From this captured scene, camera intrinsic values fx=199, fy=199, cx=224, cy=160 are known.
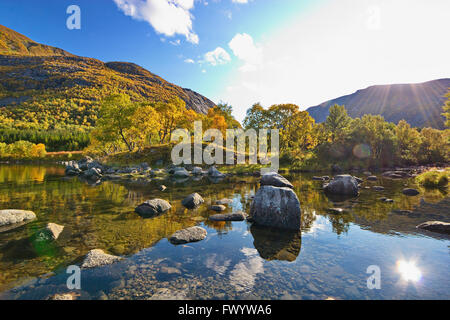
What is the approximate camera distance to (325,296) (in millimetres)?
5410

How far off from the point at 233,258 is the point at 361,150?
5314 centimetres

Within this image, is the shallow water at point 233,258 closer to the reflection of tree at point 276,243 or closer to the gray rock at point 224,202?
the reflection of tree at point 276,243

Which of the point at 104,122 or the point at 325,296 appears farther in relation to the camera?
the point at 104,122

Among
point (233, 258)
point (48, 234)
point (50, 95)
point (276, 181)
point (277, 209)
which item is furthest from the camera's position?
point (50, 95)

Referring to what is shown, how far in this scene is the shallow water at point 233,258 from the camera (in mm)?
5629

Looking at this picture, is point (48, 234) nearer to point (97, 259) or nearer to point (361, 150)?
point (97, 259)

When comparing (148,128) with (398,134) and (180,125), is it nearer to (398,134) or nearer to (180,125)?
(180,125)

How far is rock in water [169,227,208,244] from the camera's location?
8920 mm

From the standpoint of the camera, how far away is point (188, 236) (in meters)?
9.24

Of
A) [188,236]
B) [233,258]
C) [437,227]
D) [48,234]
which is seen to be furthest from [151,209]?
[437,227]

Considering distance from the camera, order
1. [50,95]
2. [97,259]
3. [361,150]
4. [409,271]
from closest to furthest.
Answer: [409,271] → [97,259] → [361,150] → [50,95]

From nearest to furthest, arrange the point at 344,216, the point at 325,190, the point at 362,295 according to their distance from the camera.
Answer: the point at 362,295
the point at 344,216
the point at 325,190
